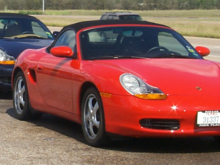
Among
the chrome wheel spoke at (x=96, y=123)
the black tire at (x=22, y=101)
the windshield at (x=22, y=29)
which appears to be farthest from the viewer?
the windshield at (x=22, y=29)

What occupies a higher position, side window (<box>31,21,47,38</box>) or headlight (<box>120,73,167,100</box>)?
headlight (<box>120,73,167,100</box>)

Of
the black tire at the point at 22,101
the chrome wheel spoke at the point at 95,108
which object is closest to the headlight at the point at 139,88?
the chrome wheel spoke at the point at 95,108

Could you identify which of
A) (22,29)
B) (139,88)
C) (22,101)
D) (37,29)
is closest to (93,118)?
(139,88)

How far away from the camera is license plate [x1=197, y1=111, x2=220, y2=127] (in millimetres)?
5162

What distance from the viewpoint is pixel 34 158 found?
5195 millimetres

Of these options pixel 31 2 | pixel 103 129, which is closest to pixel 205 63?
pixel 103 129

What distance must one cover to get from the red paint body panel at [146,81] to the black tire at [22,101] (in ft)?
2.91

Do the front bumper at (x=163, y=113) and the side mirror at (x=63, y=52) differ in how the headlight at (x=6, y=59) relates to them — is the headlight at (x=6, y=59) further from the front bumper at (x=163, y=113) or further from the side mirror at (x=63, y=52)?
the front bumper at (x=163, y=113)

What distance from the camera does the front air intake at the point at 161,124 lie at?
5.18 m

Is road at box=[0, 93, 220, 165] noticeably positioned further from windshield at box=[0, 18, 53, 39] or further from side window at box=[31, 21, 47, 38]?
side window at box=[31, 21, 47, 38]

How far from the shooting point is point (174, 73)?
5.57 meters

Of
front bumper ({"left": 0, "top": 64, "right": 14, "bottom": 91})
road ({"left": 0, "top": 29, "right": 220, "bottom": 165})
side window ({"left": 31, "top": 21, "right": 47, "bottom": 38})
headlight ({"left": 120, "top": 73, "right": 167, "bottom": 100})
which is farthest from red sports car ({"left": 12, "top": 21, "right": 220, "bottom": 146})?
side window ({"left": 31, "top": 21, "right": 47, "bottom": 38})

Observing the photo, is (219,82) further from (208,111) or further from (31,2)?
(31,2)

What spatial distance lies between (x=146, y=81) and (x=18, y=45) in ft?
16.3
